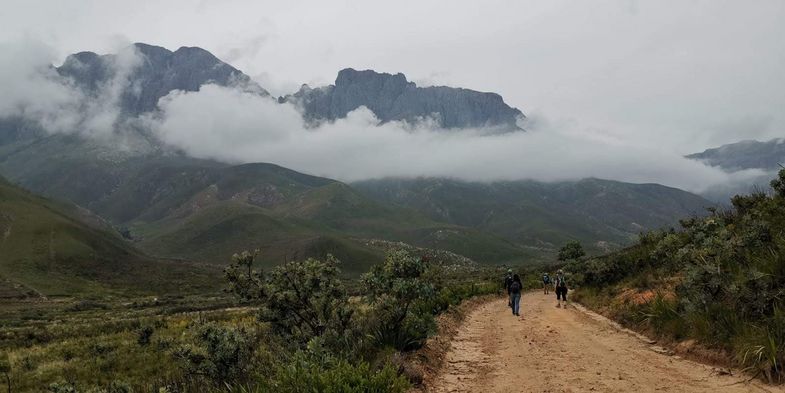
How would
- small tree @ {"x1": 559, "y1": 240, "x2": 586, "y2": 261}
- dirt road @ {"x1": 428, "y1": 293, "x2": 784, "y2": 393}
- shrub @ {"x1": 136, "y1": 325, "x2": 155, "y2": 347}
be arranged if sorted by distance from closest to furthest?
dirt road @ {"x1": 428, "y1": 293, "x2": 784, "y2": 393}, shrub @ {"x1": 136, "y1": 325, "x2": 155, "y2": 347}, small tree @ {"x1": 559, "y1": 240, "x2": 586, "y2": 261}

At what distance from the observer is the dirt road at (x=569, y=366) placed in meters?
9.59

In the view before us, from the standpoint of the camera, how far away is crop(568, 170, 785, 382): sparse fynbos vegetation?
9.59 metres

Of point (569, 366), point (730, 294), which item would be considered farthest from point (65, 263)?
point (730, 294)

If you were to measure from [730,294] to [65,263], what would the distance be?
157685 mm

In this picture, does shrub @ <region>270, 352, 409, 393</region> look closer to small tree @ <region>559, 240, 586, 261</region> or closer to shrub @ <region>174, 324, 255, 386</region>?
shrub @ <region>174, 324, 255, 386</region>

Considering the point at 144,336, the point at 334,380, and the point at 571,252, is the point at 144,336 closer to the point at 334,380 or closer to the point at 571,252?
the point at 334,380

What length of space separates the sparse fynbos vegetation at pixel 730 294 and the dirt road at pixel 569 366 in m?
0.71

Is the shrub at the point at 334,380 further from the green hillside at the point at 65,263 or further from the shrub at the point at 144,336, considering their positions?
the green hillside at the point at 65,263

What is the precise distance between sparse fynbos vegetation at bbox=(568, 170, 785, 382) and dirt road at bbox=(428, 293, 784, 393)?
2.33 ft

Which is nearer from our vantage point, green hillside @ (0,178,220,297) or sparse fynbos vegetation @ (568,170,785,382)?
sparse fynbos vegetation @ (568,170,785,382)

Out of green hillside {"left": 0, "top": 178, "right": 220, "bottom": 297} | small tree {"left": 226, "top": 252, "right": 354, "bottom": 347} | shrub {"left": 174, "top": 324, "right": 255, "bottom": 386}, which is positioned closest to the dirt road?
small tree {"left": 226, "top": 252, "right": 354, "bottom": 347}

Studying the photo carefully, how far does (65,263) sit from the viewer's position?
443 feet

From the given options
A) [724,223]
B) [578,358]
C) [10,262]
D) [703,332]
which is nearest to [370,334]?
[578,358]

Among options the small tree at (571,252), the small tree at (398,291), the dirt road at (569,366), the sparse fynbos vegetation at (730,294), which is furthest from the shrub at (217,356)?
the small tree at (571,252)
